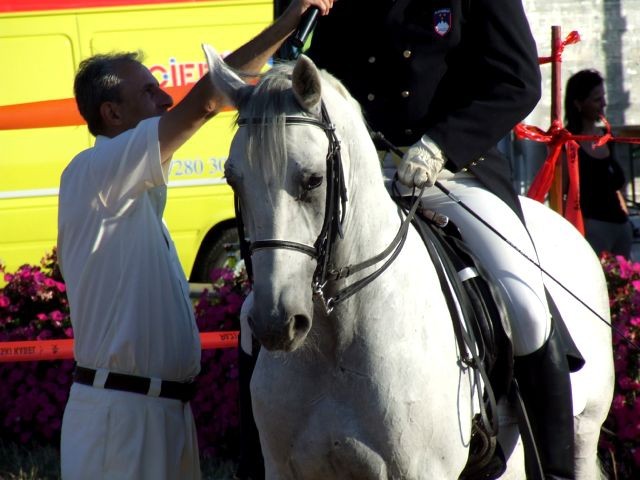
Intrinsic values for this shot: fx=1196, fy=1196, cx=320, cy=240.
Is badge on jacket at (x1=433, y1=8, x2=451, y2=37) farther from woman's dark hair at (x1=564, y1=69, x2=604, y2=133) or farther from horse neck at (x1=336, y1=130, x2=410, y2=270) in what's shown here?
woman's dark hair at (x1=564, y1=69, x2=604, y2=133)

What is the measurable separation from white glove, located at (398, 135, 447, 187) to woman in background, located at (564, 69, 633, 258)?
172 inches

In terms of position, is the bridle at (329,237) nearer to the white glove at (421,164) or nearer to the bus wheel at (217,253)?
the white glove at (421,164)

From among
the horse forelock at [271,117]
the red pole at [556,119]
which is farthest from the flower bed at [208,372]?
the horse forelock at [271,117]

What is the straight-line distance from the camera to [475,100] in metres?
4.14

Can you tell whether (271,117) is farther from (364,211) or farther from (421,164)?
(421,164)

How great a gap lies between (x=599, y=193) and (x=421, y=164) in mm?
4628

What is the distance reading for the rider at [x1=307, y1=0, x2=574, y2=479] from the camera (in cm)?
411

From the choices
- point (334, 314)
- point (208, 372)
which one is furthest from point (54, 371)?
point (334, 314)

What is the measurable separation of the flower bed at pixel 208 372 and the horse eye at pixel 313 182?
3.13 m

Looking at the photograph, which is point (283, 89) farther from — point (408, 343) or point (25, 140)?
point (25, 140)

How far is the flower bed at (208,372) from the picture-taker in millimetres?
5988

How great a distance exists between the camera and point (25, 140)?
10406 mm

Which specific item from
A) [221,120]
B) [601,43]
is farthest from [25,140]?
[601,43]

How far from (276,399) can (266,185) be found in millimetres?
748
